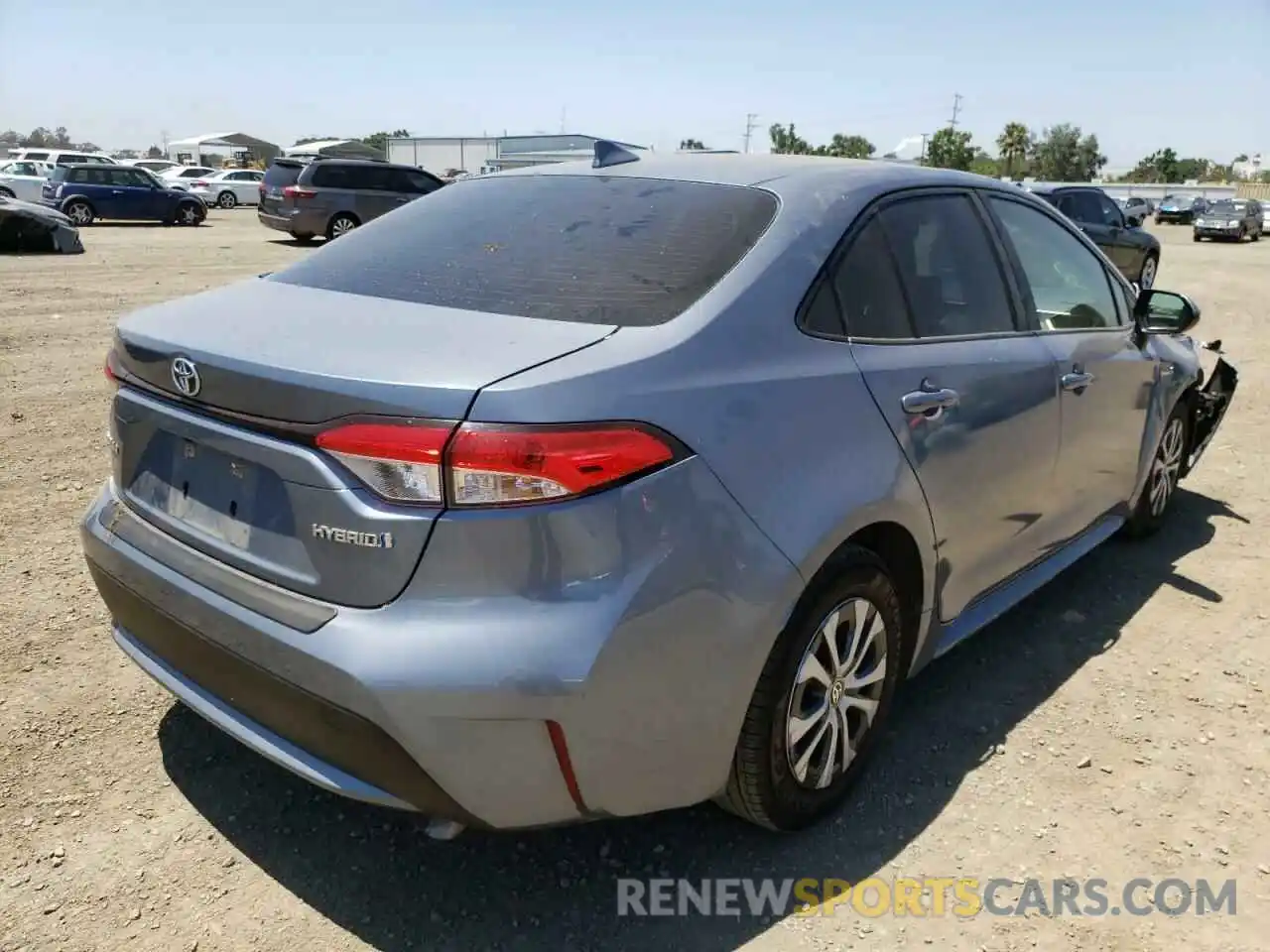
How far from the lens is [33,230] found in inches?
622

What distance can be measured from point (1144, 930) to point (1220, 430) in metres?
5.70

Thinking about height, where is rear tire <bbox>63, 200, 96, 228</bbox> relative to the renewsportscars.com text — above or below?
above

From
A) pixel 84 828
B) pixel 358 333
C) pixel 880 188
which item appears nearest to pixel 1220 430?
pixel 880 188

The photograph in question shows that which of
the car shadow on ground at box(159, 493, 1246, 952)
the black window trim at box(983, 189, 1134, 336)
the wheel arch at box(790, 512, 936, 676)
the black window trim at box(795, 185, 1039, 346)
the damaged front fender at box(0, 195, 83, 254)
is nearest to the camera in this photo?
the car shadow on ground at box(159, 493, 1246, 952)

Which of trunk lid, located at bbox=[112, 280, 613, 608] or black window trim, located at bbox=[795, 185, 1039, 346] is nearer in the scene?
trunk lid, located at bbox=[112, 280, 613, 608]

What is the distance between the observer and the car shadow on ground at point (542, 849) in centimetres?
224

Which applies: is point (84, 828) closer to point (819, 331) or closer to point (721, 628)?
point (721, 628)

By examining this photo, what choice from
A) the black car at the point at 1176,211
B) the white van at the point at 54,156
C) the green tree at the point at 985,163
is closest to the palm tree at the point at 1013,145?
the green tree at the point at 985,163

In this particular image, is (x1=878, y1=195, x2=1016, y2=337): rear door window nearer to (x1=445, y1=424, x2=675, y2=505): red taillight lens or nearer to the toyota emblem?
(x1=445, y1=424, x2=675, y2=505): red taillight lens

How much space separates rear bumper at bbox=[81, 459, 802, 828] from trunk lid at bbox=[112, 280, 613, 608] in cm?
8

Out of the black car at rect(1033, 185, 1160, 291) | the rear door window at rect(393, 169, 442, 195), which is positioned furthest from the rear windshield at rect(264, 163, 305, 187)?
the black car at rect(1033, 185, 1160, 291)

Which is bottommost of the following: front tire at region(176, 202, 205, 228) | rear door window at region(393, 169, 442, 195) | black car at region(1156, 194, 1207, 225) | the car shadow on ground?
the car shadow on ground

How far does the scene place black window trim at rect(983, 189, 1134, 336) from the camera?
3.34m

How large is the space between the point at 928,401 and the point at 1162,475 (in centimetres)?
271
